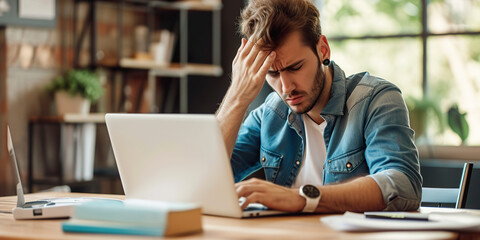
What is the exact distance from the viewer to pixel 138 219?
129cm

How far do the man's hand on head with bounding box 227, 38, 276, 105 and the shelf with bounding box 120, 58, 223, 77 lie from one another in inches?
89.8

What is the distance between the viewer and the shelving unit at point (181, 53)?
4238 mm

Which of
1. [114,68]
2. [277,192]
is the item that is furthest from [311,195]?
[114,68]

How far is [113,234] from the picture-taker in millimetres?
1303

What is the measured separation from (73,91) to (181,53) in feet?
3.05

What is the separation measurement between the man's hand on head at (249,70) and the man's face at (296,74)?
4 centimetres

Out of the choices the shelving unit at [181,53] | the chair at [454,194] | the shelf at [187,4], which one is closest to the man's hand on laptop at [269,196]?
the chair at [454,194]

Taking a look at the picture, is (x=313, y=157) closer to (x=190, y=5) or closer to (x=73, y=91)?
(x=73, y=91)

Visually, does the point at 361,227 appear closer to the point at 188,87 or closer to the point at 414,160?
the point at 414,160

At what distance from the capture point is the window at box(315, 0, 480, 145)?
4082mm

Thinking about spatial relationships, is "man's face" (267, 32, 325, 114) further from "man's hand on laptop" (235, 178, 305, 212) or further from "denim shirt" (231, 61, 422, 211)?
"man's hand on laptop" (235, 178, 305, 212)

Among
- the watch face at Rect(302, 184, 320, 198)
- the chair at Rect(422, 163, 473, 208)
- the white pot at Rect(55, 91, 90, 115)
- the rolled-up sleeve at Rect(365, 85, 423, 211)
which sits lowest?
the chair at Rect(422, 163, 473, 208)

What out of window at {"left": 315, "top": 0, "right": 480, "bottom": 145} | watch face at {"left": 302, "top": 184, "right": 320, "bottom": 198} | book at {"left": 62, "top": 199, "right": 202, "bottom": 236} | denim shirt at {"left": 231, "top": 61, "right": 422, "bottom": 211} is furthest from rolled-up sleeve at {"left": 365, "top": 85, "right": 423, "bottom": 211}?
window at {"left": 315, "top": 0, "right": 480, "bottom": 145}

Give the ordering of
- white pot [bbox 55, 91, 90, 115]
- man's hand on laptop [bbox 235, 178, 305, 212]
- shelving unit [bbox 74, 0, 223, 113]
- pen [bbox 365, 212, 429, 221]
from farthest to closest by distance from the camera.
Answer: shelving unit [bbox 74, 0, 223, 113], white pot [bbox 55, 91, 90, 115], man's hand on laptop [bbox 235, 178, 305, 212], pen [bbox 365, 212, 429, 221]
